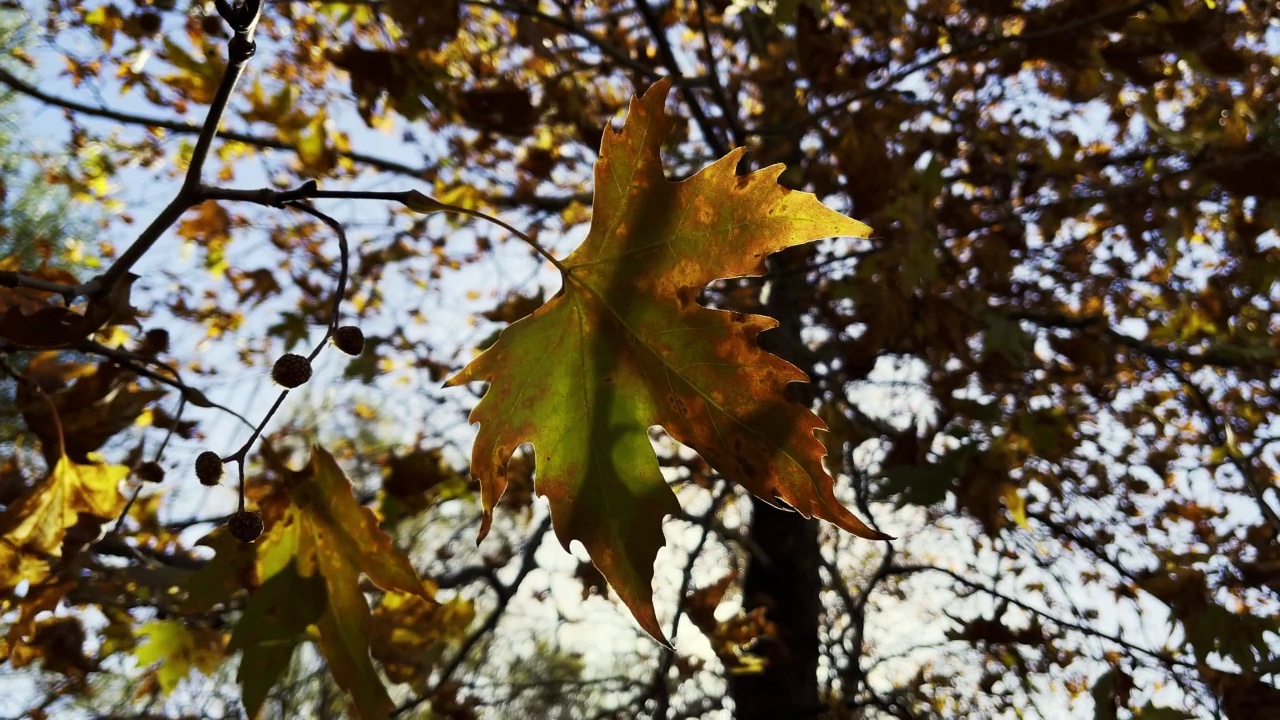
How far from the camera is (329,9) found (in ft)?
12.0

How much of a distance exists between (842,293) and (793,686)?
2004mm

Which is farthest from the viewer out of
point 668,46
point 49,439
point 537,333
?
point 668,46

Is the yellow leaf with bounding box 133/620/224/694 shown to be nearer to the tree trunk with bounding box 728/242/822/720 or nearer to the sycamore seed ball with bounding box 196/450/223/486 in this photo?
the sycamore seed ball with bounding box 196/450/223/486

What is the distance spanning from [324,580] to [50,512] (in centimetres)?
77

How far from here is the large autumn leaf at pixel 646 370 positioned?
100 centimetres

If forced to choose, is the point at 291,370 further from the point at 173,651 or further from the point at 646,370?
the point at 173,651

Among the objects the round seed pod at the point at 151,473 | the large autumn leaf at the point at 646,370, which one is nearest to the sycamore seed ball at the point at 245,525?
→ the large autumn leaf at the point at 646,370

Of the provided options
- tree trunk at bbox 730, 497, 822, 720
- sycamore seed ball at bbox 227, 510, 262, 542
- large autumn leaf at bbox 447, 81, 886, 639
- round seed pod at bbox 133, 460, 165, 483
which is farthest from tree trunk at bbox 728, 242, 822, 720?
sycamore seed ball at bbox 227, 510, 262, 542

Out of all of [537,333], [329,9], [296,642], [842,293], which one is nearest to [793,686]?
[842,293]

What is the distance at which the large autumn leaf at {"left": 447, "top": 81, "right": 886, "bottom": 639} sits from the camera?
1002 mm

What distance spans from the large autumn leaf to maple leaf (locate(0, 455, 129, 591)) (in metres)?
1.19

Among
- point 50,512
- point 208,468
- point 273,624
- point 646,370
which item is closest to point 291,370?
point 208,468

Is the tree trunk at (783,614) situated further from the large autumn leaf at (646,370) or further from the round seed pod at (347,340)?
the round seed pod at (347,340)

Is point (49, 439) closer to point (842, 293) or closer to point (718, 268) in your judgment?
point (718, 268)
